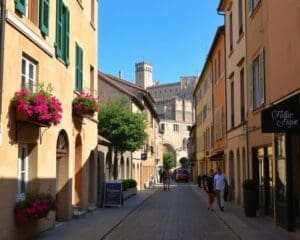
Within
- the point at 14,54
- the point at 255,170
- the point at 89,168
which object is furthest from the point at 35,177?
the point at 255,170

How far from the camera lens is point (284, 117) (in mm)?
13938

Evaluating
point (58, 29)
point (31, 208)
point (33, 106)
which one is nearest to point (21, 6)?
point (33, 106)

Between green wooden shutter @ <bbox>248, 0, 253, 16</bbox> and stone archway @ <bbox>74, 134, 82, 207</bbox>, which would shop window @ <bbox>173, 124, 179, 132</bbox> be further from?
stone archway @ <bbox>74, 134, 82, 207</bbox>

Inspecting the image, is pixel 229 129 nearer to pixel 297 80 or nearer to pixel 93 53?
pixel 93 53

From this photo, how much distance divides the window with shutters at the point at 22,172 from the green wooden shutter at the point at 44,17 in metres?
3.12

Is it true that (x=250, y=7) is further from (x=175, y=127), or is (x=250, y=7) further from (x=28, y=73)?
(x=175, y=127)

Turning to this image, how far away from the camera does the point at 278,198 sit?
16.0 metres

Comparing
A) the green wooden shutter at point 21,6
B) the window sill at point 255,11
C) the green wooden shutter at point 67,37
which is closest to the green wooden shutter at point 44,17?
the green wooden shutter at point 21,6

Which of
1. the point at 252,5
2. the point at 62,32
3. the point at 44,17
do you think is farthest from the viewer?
the point at 252,5

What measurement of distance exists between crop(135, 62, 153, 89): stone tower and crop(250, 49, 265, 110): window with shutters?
165346 millimetres

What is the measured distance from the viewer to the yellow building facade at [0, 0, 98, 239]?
11.6 metres

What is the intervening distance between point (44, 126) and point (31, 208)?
77.9 inches

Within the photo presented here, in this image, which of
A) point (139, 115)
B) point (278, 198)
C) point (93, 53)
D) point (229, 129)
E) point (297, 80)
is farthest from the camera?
point (139, 115)

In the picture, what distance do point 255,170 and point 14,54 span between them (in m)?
12.7
